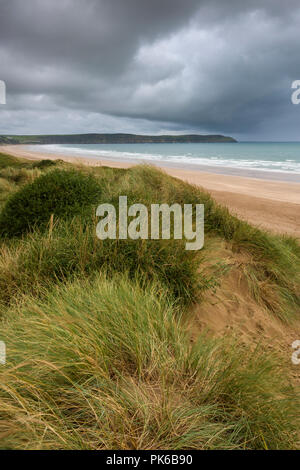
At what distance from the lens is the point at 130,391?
1.90 metres

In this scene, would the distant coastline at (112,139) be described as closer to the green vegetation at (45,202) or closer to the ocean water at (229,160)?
the ocean water at (229,160)

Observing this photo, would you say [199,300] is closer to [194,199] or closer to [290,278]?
[290,278]

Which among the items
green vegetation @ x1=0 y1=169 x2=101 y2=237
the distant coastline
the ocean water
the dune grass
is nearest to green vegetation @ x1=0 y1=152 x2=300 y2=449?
the dune grass

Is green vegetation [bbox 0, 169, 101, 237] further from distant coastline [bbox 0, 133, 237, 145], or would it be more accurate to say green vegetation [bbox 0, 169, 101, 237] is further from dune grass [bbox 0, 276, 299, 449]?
distant coastline [bbox 0, 133, 237, 145]

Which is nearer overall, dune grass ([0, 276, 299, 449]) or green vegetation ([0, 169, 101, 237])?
dune grass ([0, 276, 299, 449])

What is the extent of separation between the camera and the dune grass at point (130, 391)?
1.66 meters

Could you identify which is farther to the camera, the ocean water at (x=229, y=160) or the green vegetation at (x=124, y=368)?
the ocean water at (x=229, y=160)

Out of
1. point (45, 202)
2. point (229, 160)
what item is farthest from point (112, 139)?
point (45, 202)

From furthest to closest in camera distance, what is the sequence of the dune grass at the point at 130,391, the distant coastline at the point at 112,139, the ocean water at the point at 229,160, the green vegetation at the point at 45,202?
the distant coastline at the point at 112,139 → the ocean water at the point at 229,160 → the green vegetation at the point at 45,202 → the dune grass at the point at 130,391

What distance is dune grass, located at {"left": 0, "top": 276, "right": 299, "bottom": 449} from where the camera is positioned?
5.43 ft

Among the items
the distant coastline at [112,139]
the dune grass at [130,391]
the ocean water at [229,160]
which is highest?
the distant coastline at [112,139]

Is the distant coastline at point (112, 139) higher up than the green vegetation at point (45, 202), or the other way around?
the distant coastline at point (112, 139)

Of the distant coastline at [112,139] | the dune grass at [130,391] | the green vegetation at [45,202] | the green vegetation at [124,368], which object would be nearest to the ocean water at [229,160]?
the green vegetation at [45,202]

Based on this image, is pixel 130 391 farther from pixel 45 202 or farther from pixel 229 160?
pixel 229 160
